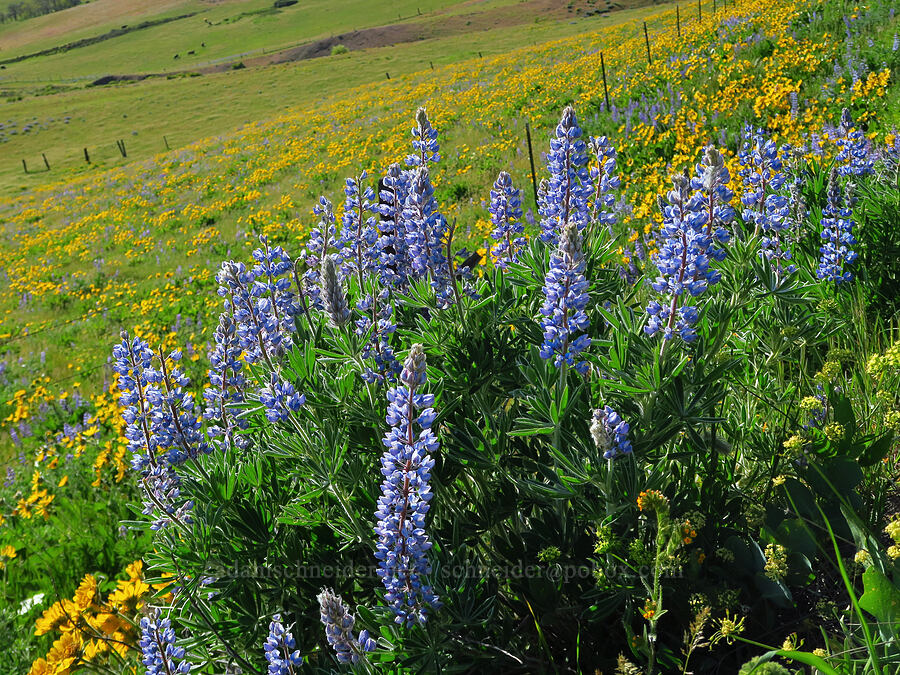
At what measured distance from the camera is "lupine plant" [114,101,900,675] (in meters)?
1.79

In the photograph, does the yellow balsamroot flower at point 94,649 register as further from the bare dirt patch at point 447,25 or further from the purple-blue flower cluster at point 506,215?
the bare dirt patch at point 447,25

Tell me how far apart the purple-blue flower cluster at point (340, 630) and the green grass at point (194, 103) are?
4192cm

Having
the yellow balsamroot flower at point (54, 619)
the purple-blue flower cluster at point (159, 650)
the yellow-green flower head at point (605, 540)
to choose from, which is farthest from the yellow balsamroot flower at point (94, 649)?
the yellow-green flower head at point (605, 540)

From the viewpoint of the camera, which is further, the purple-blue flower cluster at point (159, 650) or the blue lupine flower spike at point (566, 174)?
the blue lupine flower spike at point (566, 174)

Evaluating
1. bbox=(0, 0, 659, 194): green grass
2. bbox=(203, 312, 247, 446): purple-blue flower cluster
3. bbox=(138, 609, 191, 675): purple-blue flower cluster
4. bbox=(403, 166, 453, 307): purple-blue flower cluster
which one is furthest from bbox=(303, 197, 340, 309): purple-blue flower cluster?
bbox=(0, 0, 659, 194): green grass

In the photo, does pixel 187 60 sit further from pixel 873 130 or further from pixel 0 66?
pixel 873 130

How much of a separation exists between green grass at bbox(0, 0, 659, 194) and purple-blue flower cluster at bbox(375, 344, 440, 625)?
41783mm

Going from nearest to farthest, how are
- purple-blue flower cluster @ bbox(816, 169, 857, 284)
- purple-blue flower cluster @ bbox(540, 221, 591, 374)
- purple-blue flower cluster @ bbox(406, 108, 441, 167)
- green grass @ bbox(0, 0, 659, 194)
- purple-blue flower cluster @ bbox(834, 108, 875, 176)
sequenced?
purple-blue flower cluster @ bbox(540, 221, 591, 374) → purple-blue flower cluster @ bbox(406, 108, 441, 167) → purple-blue flower cluster @ bbox(816, 169, 857, 284) → purple-blue flower cluster @ bbox(834, 108, 875, 176) → green grass @ bbox(0, 0, 659, 194)

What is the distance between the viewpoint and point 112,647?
9.31ft

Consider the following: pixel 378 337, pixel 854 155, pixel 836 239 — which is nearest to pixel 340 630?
pixel 378 337

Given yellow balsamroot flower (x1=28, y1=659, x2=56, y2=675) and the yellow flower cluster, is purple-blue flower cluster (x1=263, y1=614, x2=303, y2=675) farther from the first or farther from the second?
yellow balsamroot flower (x1=28, y1=659, x2=56, y2=675)

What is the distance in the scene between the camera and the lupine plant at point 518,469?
1.79m

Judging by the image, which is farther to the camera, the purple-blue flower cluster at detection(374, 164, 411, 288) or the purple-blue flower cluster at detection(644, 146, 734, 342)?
the purple-blue flower cluster at detection(374, 164, 411, 288)

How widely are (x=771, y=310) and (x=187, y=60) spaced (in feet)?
349
